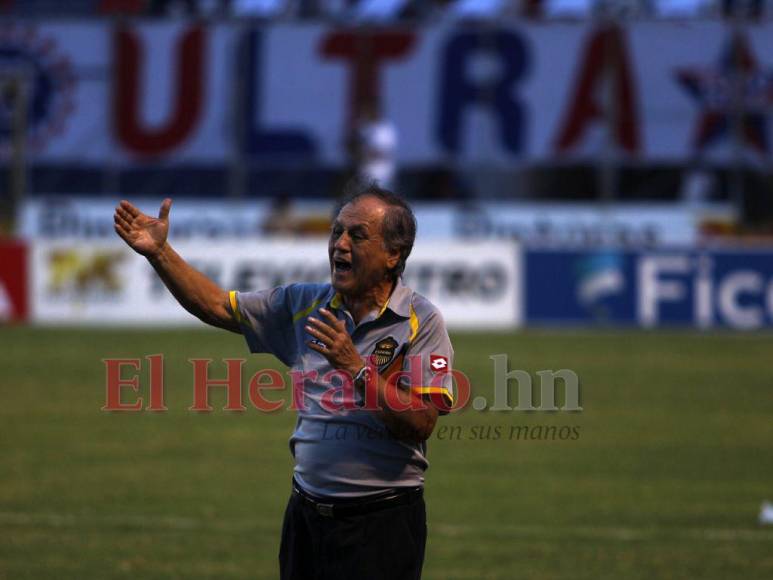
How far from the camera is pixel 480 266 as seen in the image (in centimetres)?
2195

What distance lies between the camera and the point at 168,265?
5.32m

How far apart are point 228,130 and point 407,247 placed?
2456 centimetres

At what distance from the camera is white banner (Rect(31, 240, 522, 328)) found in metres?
21.9

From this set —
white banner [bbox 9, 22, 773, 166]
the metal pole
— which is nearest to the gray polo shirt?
white banner [bbox 9, 22, 773, 166]

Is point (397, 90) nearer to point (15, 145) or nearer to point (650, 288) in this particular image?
point (15, 145)

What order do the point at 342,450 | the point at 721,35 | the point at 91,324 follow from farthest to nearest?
the point at 721,35 < the point at 91,324 < the point at 342,450

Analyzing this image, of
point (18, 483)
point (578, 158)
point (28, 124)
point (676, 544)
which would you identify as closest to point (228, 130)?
point (28, 124)

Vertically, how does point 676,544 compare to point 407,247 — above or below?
below

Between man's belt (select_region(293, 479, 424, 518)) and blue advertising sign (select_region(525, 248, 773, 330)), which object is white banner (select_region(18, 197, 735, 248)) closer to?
blue advertising sign (select_region(525, 248, 773, 330))

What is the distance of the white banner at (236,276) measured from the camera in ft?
71.9

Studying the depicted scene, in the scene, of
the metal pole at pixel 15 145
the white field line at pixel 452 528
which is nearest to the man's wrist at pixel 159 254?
the white field line at pixel 452 528

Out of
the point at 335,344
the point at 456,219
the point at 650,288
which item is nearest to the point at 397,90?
the point at 456,219

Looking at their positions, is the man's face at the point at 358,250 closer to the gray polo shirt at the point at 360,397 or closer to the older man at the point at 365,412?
the older man at the point at 365,412

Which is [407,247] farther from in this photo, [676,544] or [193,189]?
[193,189]
